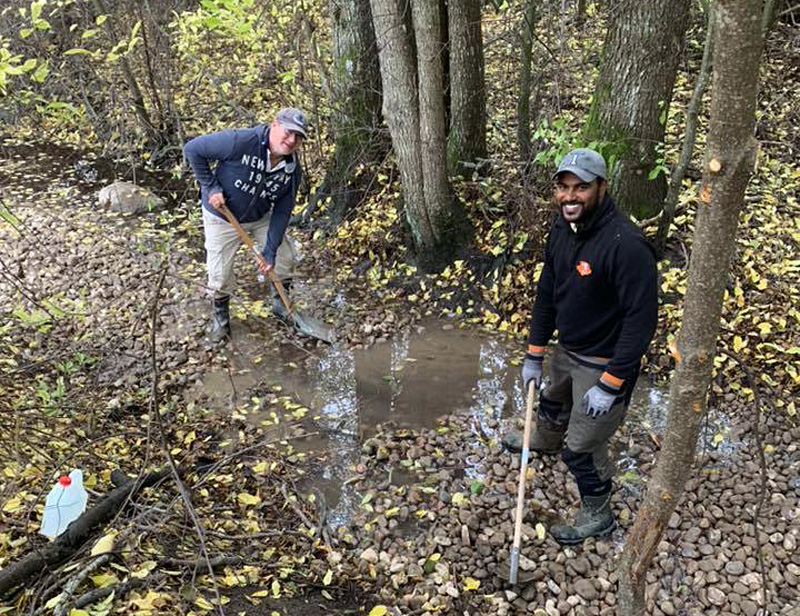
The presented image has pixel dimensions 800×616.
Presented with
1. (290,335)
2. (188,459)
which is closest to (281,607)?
(188,459)

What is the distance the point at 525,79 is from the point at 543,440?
4.06m

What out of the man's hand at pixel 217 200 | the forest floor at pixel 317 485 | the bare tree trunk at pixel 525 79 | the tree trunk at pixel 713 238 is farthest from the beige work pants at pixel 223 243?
the tree trunk at pixel 713 238

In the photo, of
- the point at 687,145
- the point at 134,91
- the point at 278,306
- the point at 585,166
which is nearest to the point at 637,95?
the point at 687,145

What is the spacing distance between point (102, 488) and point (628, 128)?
5.10 meters

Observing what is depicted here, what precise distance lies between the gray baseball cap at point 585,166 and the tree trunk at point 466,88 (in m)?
3.54

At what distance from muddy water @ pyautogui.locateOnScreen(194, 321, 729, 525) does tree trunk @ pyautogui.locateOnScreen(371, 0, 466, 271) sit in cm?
107

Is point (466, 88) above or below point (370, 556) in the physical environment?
above

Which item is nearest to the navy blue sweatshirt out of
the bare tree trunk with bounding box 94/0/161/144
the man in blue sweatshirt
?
the man in blue sweatshirt

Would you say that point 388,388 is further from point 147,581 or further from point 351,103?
point 351,103

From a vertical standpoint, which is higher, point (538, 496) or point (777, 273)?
point (777, 273)

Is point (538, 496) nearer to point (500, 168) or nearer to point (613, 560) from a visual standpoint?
point (613, 560)

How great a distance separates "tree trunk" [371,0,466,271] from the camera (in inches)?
235

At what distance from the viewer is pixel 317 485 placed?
14.5 feet

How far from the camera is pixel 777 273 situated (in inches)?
214
